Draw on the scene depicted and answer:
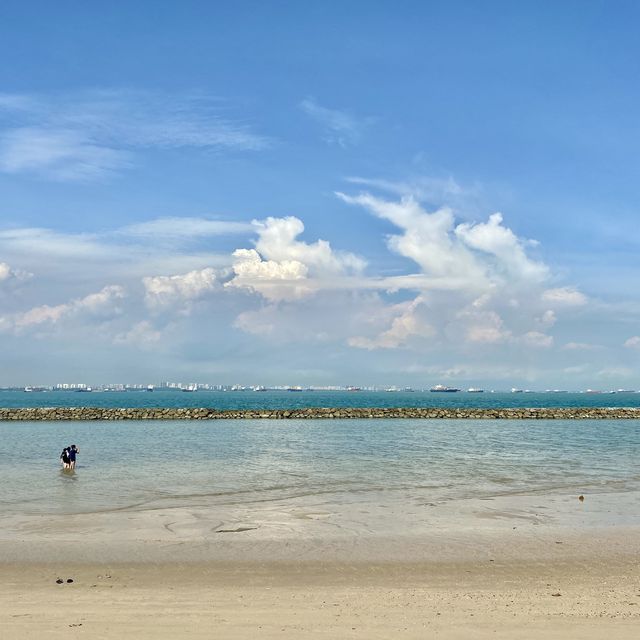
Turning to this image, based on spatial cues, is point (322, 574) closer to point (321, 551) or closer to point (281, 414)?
point (321, 551)

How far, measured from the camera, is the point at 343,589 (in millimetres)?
12852

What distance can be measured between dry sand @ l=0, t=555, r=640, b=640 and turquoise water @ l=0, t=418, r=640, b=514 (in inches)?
332

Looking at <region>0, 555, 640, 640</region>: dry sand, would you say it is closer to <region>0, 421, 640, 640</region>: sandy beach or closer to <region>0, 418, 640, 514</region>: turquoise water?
<region>0, 421, 640, 640</region>: sandy beach

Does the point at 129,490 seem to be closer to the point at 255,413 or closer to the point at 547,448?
the point at 547,448

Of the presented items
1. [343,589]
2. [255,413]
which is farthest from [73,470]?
[255,413]

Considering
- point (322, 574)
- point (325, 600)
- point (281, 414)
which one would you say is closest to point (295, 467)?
point (322, 574)

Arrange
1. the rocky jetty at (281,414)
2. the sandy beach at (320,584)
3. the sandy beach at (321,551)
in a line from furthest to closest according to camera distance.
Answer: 1. the rocky jetty at (281,414)
2. the sandy beach at (321,551)
3. the sandy beach at (320,584)

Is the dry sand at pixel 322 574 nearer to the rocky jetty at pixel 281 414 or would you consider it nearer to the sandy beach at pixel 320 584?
the sandy beach at pixel 320 584

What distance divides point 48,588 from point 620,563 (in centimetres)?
1177

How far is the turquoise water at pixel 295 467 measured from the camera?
959 inches

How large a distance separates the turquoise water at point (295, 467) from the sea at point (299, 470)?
0.20 feet

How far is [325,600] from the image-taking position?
39.5 feet

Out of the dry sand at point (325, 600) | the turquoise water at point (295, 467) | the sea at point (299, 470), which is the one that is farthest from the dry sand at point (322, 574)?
the turquoise water at point (295, 467)

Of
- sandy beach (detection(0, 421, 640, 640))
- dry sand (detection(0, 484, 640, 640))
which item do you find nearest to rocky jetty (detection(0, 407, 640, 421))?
sandy beach (detection(0, 421, 640, 640))
